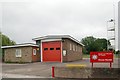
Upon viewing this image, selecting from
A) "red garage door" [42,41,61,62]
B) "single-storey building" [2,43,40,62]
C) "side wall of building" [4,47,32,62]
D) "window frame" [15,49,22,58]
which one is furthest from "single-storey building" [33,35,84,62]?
"window frame" [15,49,22,58]

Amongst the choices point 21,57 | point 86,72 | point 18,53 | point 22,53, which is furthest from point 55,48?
point 86,72

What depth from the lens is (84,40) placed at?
109m

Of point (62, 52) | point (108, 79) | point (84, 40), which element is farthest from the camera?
point (84, 40)

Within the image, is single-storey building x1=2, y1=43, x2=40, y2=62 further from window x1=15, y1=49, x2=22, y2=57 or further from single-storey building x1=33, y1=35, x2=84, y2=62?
single-storey building x1=33, y1=35, x2=84, y2=62

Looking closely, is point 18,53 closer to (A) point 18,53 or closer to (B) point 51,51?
(A) point 18,53

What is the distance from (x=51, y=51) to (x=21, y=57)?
146 inches

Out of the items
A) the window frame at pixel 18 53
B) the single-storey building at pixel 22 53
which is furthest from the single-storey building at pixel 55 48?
the window frame at pixel 18 53

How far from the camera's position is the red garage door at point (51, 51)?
27.7m

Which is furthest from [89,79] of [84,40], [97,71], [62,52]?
[84,40]

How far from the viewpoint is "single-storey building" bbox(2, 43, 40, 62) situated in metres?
27.6

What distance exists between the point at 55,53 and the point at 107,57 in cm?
1412

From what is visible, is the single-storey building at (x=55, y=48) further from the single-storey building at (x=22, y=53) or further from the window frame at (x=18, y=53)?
the window frame at (x=18, y=53)

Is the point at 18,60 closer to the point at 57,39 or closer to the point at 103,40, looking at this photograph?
the point at 57,39

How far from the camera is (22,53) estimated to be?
1110 inches
